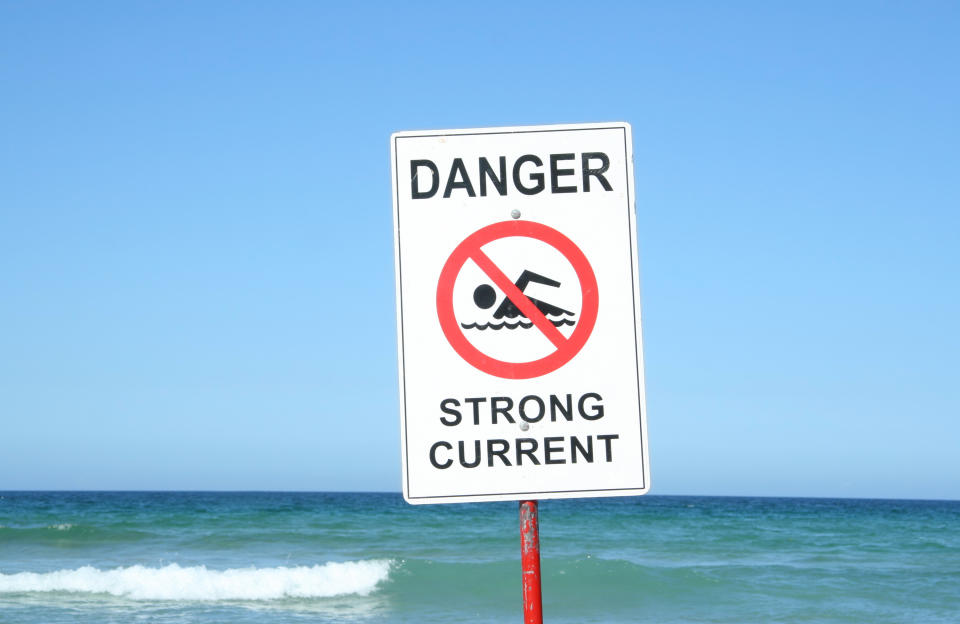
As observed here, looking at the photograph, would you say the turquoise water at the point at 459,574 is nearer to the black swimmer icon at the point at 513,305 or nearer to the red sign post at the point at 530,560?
the red sign post at the point at 530,560

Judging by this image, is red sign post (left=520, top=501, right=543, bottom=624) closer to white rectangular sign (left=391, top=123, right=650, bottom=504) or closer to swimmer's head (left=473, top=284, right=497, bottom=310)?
white rectangular sign (left=391, top=123, right=650, bottom=504)

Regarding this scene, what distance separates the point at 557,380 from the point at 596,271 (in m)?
0.22

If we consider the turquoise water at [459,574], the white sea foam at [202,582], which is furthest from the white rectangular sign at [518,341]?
the white sea foam at [202,582]

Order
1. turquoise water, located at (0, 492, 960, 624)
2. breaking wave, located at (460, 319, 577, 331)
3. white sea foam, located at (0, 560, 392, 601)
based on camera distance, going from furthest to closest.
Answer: white sea foam, located at (0, 560, 392, 601) < turquoise water, located at (0, 492, 960, 624) < breaking wave, located at (460, 319, 577, 331)

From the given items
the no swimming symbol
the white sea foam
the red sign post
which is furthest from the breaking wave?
the white sea foam

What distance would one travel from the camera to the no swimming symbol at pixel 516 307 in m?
1.89

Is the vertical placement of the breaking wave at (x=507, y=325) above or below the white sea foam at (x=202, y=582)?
above

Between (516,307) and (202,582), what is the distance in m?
16.5

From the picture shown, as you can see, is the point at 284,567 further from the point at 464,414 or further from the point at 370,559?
the point at 464,414

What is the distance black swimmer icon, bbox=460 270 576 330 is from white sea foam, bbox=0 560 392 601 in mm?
15229

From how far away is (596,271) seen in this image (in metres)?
1.92

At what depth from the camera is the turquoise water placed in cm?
1421

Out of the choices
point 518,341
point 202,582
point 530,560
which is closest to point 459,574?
point 202,582

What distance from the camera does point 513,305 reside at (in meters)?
1.89
